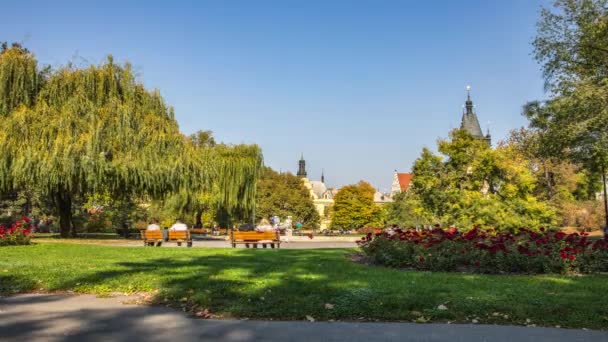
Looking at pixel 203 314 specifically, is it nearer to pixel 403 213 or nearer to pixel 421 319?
pixel 421 319

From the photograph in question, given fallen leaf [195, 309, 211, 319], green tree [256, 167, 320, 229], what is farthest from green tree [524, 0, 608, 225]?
green tree [256, 167, 320, 229]

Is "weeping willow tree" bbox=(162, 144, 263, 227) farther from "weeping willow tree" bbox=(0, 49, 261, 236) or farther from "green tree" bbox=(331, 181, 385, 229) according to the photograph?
"green tree" bbox=(331, 181, 385, 229)

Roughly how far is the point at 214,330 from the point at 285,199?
241ft

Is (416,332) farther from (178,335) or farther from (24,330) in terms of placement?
(24,330)

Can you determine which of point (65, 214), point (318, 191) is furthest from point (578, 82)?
point (318, 191)

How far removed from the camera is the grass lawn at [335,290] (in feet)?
21.8

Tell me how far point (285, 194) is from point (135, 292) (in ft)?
234

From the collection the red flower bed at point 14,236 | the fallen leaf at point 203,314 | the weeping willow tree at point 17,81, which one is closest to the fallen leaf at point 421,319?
the fallen leaf at point 203,314

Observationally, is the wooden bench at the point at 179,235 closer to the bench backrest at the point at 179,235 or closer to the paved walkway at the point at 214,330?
the bench backrest at the point at 179,235

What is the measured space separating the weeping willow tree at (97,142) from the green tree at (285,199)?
163ft

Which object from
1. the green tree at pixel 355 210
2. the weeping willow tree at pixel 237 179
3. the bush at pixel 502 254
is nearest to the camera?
the bush at pixel 502 254

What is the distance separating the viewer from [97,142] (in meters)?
21.8

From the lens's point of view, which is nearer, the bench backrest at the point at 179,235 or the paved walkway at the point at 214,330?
the paved walkway at the point at 214,330

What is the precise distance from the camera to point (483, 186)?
31.8 m
